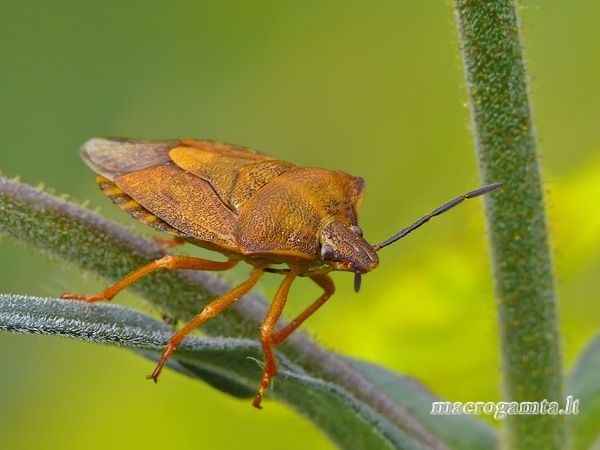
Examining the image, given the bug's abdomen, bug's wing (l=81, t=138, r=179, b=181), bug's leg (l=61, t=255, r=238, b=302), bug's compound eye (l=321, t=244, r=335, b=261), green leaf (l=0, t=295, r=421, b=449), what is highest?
bug's wing (l=81, t=138, r=179, b=181)

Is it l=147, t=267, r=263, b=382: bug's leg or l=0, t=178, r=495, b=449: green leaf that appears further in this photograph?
l=147, t=267, r=263, b=382: bug's leg

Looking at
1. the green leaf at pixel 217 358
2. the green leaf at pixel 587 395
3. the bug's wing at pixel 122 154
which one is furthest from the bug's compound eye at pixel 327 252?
the green leaf at pixel 587 395

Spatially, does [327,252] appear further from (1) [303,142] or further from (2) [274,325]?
(1) [303,142]

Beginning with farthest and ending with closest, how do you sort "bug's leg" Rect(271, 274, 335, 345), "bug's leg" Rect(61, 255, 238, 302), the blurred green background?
the blurred green background < "bug's leg" Rect(271, 274, 335, 345) < "bug's leg" Rect(61, 255, 238, 302)

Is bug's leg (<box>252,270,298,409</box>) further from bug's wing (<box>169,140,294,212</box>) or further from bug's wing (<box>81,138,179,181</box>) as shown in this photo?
bug's wing (<box>81,138,179,181</box>)

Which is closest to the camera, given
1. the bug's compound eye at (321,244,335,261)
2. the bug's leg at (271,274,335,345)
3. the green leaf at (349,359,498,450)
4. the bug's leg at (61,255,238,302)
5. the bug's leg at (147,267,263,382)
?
the bug's leg at (147,267,263,382)

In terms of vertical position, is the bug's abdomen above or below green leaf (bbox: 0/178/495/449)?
above

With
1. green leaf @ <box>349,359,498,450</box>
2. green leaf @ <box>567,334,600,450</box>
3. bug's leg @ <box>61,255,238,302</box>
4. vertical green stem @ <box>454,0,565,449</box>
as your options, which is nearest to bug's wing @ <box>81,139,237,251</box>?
bug's leg @ <box>61,255,238,302</box>
